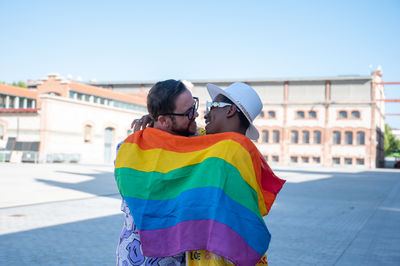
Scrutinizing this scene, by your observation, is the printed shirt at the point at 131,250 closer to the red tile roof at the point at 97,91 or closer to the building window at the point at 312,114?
the red tile roof at the point at 97,91

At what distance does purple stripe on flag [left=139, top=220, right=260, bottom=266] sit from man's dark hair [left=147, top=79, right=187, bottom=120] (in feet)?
1.98

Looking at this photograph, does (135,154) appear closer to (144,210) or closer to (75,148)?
(144,210)

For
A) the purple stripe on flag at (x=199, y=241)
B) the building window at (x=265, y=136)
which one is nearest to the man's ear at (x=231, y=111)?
the purple stripe on flag at (x=199, y=241)

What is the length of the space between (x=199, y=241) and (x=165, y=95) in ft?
2.46

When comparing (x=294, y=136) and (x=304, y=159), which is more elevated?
(x=294, y=136)

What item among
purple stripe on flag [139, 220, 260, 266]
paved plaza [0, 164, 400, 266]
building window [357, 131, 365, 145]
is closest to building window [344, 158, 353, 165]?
building window [357, 131, 365, 145]

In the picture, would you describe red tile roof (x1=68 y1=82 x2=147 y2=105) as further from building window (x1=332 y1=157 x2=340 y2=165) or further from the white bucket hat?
the white bucket hat

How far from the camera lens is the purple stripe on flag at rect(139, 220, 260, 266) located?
1795mm

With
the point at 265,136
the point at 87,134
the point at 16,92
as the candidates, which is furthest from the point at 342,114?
the point at 16,92

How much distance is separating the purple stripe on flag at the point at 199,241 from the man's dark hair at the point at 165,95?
0.60 meters

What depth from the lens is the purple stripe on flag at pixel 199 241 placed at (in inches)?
70.7

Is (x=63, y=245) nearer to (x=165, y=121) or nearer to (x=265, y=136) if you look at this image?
(x=165, y=121)

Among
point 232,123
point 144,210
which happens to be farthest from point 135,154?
point 232,123

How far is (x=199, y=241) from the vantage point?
1.84m
